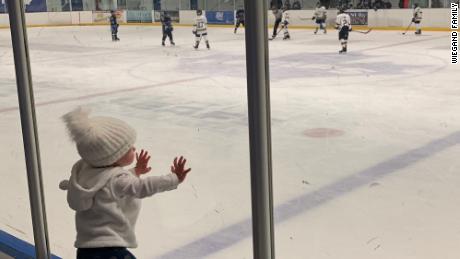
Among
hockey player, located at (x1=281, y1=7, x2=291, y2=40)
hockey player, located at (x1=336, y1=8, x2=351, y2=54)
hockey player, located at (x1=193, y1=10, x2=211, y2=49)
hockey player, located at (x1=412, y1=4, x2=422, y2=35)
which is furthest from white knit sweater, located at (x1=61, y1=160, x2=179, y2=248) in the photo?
hockey player, located at (x1=412, y1=4, x2=422, y2=35)

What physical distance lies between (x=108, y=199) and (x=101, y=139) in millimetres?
134

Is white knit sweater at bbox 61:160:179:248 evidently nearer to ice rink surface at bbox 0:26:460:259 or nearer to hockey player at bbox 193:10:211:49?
ice rink surface at bbox 0:26:460:259

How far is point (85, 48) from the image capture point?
12789 millimetres

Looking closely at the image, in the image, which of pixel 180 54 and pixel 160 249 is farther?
pixel 180 54

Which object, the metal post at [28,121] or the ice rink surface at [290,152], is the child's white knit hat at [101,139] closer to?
the ice rink surface at [290,152]

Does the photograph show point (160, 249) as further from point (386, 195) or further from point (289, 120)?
point (289, 120)

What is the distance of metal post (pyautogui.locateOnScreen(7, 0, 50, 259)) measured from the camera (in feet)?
5.42

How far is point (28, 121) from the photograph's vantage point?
69.1 inches

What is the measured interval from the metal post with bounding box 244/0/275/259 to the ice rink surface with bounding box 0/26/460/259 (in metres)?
0.14

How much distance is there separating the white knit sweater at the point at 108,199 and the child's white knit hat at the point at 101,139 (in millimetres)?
36

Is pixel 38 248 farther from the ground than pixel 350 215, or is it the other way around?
pixel 38 248

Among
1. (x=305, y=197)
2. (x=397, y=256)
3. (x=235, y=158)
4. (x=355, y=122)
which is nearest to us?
(x=397, y=256)

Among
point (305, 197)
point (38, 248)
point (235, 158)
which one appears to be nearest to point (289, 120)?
point (235, 158)

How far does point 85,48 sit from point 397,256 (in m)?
11.5
